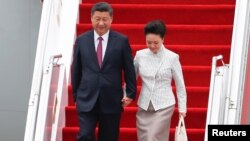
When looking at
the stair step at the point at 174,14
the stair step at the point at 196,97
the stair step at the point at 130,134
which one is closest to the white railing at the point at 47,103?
the stair step at the point at 130,134

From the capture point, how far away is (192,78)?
6285mm

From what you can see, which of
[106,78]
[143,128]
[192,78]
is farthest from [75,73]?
[192,78]

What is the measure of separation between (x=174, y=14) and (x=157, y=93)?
7.65 feet

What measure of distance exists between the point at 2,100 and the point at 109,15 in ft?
11.6

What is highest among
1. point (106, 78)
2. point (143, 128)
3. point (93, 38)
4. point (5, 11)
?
point (5, 11)

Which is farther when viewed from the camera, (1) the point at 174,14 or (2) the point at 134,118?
(1) the point at 174,14

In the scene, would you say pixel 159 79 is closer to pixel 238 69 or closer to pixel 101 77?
pixel 101 77

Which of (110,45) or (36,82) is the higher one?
(110,45)

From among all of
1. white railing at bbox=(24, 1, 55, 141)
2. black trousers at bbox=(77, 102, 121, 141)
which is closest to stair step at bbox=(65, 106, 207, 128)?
white railing at bbox=(24, 1, 55, 141)

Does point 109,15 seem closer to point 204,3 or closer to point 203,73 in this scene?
point 203,73

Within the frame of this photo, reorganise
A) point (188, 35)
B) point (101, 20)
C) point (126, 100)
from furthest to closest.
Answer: point (188, 35) < point (126, 100) < point (101, 20)

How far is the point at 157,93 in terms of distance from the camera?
16.0 feet

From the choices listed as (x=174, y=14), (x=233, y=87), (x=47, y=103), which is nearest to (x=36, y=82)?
(x=47, y=103)

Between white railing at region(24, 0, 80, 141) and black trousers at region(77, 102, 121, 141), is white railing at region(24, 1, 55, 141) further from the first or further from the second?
black trousers at region(77, 102, 121, 141)
